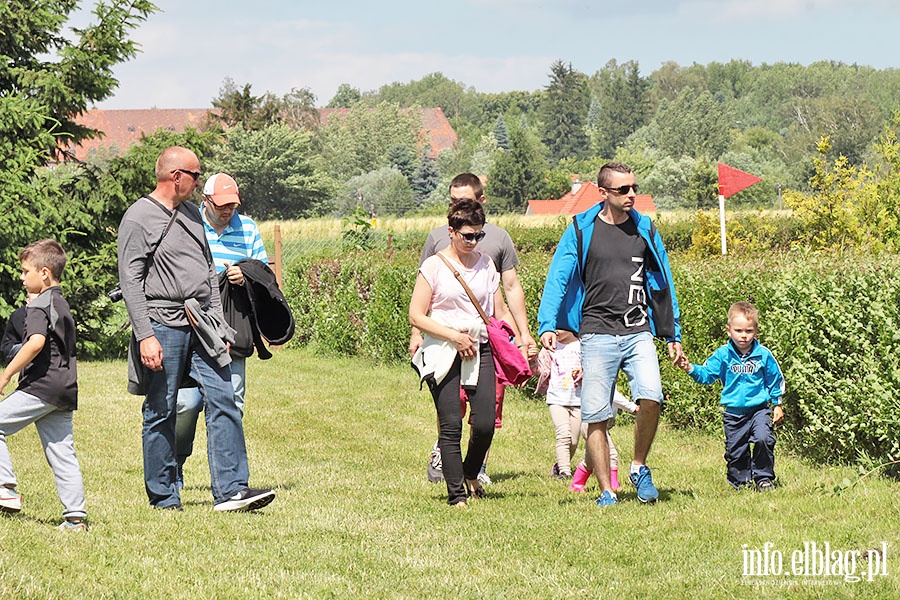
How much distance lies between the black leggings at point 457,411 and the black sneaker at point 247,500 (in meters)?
1.15

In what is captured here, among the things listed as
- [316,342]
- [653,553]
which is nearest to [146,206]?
[653,553]

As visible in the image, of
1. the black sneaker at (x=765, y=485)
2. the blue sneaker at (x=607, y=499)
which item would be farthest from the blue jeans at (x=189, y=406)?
the black sneaker at (x=765, y=485)

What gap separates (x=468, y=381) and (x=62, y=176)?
45.0 ft

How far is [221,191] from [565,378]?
9.79 feet

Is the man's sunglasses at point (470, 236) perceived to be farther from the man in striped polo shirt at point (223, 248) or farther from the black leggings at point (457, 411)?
the man in striped polo shirt at point (223, 248)

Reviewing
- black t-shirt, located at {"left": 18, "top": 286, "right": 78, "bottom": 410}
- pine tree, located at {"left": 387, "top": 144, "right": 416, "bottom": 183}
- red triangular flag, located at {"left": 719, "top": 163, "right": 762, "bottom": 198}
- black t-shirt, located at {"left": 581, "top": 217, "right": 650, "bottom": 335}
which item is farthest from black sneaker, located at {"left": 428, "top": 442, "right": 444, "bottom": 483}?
pine tree, located at {"left": 387, "top": 144, "right": 416, "bottom": 183}

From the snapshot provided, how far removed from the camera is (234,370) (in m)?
7.59

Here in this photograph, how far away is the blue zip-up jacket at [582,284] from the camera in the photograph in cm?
727

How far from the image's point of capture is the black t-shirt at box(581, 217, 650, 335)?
720 cm

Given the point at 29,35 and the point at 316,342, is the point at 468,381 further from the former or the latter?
the point at 29,35

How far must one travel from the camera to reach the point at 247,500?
706 cm

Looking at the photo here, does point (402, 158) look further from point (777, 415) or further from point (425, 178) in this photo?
point (777, 415)

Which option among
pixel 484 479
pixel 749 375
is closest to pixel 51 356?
pixel 484 479

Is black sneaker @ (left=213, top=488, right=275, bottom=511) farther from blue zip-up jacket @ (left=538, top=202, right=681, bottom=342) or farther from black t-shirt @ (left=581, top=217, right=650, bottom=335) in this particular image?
black t-shirt @ (left=581, top=217, right=650, bottom=335)
